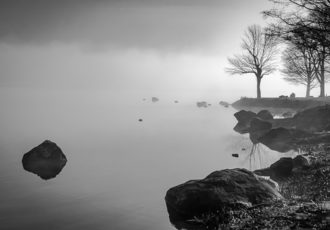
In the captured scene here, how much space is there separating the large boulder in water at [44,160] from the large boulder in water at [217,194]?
32.2 feet

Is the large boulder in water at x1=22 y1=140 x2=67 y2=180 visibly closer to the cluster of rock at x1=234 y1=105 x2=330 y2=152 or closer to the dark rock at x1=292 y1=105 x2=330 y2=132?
the cluster of rock at x1=234 y1=105 x2=330 y2=152

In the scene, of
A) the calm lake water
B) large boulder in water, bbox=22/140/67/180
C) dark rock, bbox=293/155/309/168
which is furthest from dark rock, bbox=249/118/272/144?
large boulder in water, bbox=22/140/67/180

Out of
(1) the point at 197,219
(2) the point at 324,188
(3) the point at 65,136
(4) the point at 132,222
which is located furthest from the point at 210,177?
(3) the point at 65,136

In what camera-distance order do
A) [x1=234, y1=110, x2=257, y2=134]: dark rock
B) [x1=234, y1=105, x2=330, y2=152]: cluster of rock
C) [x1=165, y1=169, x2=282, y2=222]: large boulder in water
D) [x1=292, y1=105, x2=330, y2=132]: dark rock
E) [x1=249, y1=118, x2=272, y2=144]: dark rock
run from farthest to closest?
[x1=234, y1=110, x2=257, y2=134]: dark rock
[x1=249, y1=118, x2=272, y2=144]: dark rock
[x1=292, y1=105, x2=330, y2=132]: dark rock
[x1=234, y1=105, x2=330, y2=152]: cluster of rock
[x1=165, y1=169, x2=282, y2=222]: large boulder in water

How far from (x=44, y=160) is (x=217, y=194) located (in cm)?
1256

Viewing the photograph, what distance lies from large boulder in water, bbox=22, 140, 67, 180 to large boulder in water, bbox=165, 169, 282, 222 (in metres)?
9.81

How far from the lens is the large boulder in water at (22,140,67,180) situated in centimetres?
1862

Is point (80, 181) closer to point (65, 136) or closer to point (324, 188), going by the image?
point (324, 188)

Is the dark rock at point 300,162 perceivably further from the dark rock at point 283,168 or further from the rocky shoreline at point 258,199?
the dark rock at point 283,168

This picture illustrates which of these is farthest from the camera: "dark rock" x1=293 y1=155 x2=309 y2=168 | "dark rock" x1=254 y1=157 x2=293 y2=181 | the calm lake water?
"dark rock" x1=293 y1=155 x2=309 y2=168

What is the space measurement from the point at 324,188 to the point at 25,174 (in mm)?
15094

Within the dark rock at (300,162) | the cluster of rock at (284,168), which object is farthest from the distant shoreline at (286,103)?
the cluster of rock at (284,168)

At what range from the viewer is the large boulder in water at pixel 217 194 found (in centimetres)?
1040

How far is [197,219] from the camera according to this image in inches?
393
